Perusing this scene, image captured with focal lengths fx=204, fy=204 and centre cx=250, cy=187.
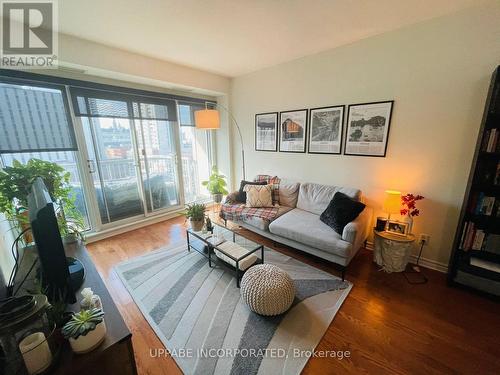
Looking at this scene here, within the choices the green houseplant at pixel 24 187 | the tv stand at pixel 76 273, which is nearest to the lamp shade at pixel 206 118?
the green houseplant at pixel 24 187

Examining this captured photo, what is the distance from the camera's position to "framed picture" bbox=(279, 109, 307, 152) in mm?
3168

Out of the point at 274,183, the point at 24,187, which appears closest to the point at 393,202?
the point at 274,183

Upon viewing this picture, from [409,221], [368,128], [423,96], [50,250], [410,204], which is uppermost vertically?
[423,96]

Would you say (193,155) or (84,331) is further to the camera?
(193,155)

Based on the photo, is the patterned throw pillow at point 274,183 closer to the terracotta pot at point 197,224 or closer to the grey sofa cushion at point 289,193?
the grey sofa cushion at point 289,193

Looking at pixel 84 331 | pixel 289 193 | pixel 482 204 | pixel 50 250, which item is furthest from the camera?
pixel 289 193

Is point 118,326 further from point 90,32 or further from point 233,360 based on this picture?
point 90,32

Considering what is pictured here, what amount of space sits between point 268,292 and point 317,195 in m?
1.69

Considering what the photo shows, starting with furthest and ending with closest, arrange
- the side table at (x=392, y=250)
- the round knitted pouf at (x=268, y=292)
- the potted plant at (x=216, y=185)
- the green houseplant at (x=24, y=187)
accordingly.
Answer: the potted plant at (x=216, y=185)
the side table at (x=392, y=250)
the round knitted pouf at (x=268, y=292)
the green houseplant at (x=24, y=187)

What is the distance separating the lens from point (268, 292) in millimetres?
1630

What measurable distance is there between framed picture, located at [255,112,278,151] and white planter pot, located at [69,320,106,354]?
10.5 feet

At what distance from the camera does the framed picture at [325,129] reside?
2.80 meters

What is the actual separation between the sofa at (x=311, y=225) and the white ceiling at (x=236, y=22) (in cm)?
184

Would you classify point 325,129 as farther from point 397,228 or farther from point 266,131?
point 397,228
